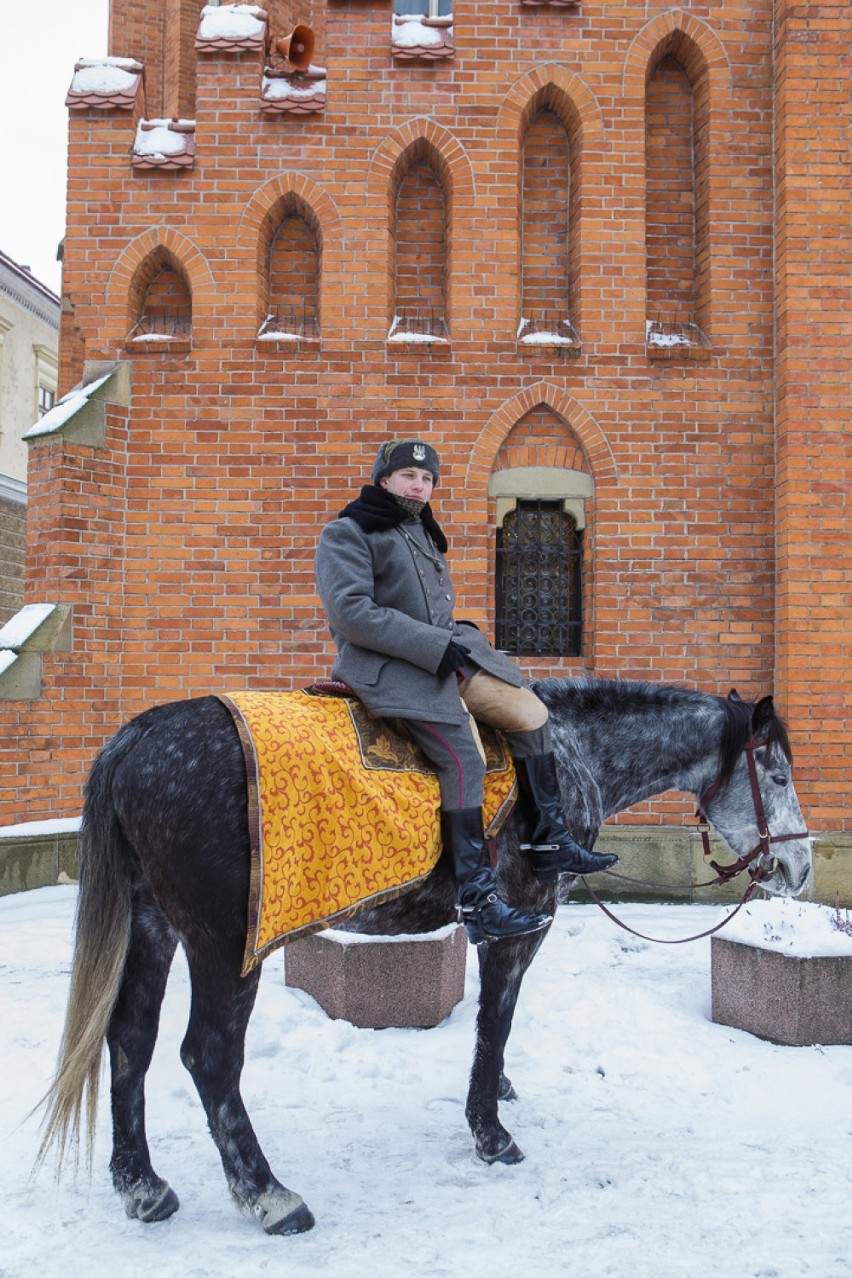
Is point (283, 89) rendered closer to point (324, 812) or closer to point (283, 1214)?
point (324, 812)

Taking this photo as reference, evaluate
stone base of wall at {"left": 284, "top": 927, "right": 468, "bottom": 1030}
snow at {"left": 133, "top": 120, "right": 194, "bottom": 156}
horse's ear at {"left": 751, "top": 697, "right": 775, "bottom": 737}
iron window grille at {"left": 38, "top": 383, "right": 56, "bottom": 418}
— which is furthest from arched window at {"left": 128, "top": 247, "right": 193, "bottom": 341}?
iron window grille at {"left": 38, "top": 383, "right": 56, "bottom": 418}

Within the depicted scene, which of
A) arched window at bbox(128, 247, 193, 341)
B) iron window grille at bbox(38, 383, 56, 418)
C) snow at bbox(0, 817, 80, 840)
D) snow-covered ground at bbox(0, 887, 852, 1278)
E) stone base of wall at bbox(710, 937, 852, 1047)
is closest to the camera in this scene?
snow-covered ground at bbox(0, 887, 852, 1278)

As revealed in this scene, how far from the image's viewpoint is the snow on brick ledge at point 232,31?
749 cm

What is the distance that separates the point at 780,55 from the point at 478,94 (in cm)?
244

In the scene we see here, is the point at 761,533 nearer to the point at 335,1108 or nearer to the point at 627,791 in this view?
the point at 627,791

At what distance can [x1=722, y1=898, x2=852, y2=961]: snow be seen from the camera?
15.5 ft

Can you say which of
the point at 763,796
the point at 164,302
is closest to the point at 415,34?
the point at 164,302

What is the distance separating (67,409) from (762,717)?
224 inches

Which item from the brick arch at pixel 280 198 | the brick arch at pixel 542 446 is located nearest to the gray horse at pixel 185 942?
the brick arch at pixel 542 446

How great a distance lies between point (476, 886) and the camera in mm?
3303

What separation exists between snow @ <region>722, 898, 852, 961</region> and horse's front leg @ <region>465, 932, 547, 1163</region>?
5.49 feet

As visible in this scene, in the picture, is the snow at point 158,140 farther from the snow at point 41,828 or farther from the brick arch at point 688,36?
the snow at point 41,828

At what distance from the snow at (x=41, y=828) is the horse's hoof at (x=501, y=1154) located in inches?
177

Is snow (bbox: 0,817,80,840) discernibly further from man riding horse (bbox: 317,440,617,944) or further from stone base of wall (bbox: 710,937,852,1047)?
stone base of wall (bbox: 710,937,852,1047)
